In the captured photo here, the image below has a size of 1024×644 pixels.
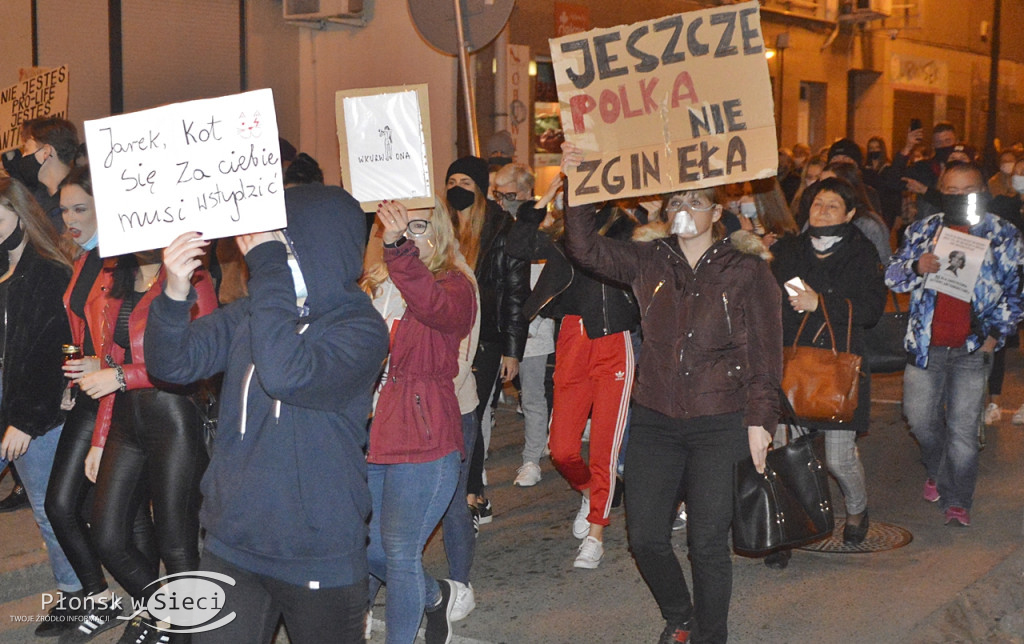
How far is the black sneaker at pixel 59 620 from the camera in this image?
5141mm

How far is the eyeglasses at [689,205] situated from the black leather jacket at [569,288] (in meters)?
1.31

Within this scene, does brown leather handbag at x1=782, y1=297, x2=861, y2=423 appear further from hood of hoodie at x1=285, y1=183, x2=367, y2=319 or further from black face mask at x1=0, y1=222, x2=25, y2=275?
black face mask at x1=0, y1=222, x2=25, y2=275

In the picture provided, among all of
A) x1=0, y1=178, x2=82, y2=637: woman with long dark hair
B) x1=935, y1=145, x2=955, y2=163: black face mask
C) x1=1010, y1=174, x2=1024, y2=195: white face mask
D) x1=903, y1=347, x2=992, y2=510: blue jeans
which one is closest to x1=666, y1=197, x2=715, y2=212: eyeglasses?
x1=903, y1=347, x2=992, y2=510: blue jeans

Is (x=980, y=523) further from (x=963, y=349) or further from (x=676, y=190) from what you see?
(x=676, y=190)

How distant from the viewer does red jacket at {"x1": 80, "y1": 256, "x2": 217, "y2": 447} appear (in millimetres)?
4492

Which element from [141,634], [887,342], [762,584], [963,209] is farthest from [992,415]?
[141,634]

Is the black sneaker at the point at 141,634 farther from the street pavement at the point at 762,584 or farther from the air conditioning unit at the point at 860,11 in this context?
the air conditioning unit at the point at 860,11

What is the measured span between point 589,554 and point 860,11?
58.9ft

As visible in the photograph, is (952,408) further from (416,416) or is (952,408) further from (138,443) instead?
(138,443)

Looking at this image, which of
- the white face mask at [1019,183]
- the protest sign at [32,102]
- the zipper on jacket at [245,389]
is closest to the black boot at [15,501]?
the protest sign at [32,102]

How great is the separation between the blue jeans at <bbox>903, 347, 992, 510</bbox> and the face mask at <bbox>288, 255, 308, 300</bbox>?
449cm

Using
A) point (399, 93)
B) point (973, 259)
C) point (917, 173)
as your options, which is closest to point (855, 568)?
point (973, 259)

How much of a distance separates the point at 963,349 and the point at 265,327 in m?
4.69

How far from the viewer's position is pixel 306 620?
327 centimetres
